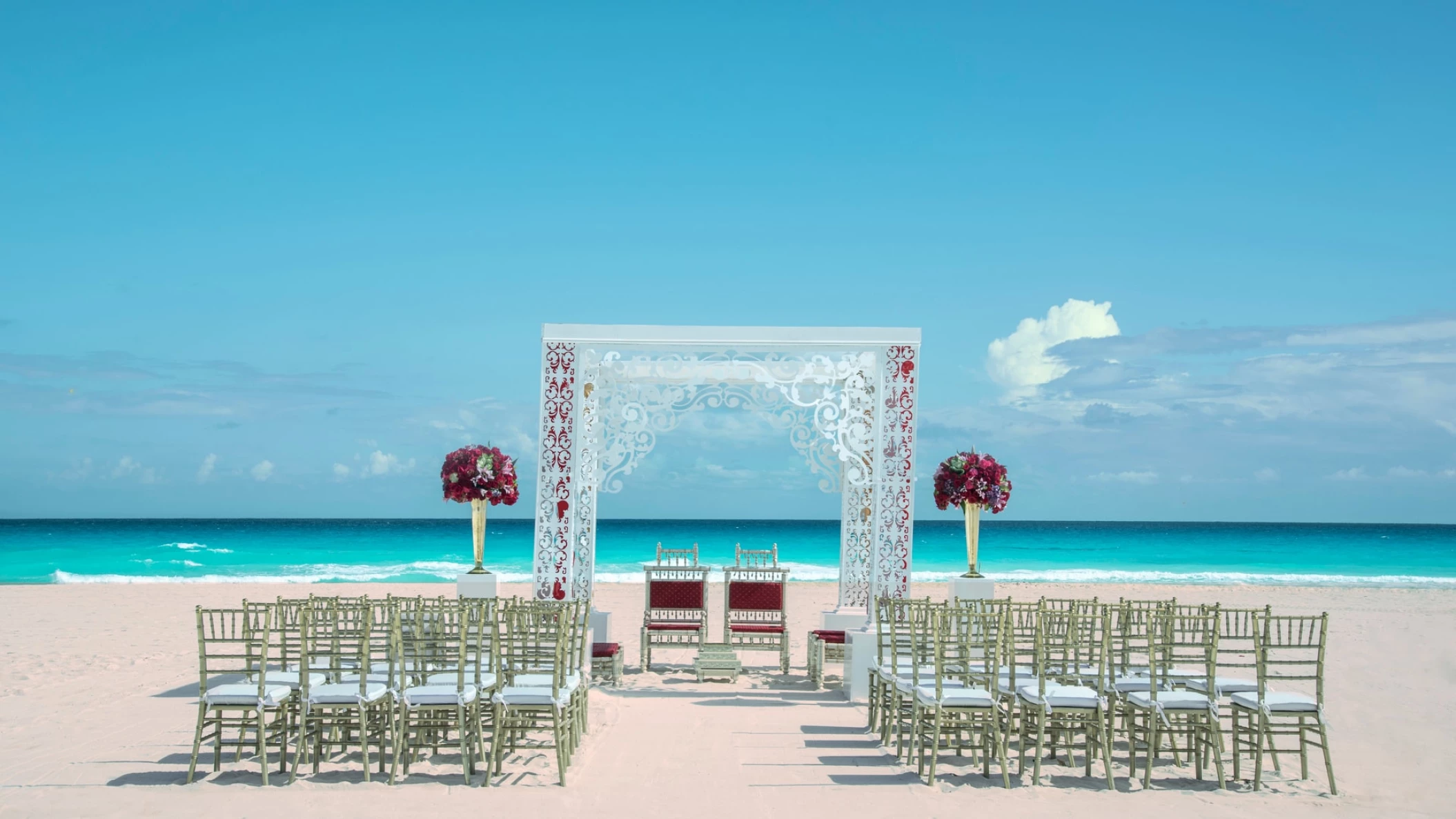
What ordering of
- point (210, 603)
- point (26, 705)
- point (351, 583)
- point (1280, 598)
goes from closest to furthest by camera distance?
point (26, 705) < point (210, 603) < point (1280, 598) < point (351, 583)

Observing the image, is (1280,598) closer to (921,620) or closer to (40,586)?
(921,620)

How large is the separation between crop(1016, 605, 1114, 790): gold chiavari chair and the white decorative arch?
2.77 metres

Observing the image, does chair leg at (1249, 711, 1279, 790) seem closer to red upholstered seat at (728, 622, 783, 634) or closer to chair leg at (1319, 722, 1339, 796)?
chair leg at (1319, 722, 1339, 796)

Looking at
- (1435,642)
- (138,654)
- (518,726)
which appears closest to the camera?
(518,726)

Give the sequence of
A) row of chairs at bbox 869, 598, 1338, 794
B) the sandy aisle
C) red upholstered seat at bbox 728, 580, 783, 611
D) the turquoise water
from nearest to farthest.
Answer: the sandy aisle < row of chairs at bbox 869, 598, 1338, 794 < red upholstered seat at bbox 728, 580, 783, 611 < the turquoise water

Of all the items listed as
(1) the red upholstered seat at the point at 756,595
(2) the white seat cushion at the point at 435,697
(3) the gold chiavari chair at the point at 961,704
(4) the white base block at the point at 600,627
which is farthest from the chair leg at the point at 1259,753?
(4) the white base block at the point at 600,627

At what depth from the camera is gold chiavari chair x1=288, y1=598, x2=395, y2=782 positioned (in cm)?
640

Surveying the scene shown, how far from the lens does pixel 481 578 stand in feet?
34.2

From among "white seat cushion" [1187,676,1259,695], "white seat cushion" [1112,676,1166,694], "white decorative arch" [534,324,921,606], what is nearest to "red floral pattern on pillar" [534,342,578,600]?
"white decorative arch" [534,324,921,606]

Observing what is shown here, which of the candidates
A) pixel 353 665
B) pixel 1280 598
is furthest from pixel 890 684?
pixel 1280 598

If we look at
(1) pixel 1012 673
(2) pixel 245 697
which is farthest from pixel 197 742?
(1) pixel 1012 673

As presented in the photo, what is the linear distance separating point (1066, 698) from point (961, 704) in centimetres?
70

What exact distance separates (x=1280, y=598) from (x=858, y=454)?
655 inches

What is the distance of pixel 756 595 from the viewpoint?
11641mm
